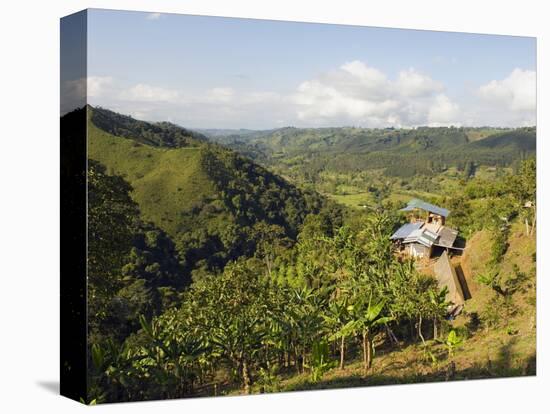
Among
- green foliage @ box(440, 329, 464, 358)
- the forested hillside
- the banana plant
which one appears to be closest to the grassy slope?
the forested hillside

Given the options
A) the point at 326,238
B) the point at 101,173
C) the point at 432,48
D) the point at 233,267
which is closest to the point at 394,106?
the point at 432,48

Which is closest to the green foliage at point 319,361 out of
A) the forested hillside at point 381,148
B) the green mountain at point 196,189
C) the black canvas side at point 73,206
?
the green mountain at point 196,189

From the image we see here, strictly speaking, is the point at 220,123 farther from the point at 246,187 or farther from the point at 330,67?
the point at 330,67

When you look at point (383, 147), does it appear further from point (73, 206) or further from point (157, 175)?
point (73, 206)

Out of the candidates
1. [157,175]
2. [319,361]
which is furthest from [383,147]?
[157,175]

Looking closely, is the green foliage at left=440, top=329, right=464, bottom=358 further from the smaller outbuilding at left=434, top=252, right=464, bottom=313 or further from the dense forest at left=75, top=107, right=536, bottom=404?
the smaller outbuilding at left=434, top=252, right=464, bottom=313

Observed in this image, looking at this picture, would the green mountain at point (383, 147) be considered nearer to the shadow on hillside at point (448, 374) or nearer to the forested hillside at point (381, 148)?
the forested hillside at point (381, 148)
